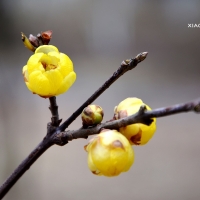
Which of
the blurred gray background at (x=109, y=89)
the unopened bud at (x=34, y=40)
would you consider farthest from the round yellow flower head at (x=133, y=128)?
the blurred gray background at (x=109, y=89)

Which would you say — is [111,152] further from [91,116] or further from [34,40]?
[34,40]

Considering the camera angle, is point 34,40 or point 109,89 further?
point 109,89

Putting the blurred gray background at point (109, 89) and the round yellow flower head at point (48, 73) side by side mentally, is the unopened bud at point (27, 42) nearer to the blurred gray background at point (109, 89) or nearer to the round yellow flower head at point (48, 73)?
the round yellow flower head at point (48, 73)

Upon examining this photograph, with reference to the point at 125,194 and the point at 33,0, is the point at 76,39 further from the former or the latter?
the point at 125,194

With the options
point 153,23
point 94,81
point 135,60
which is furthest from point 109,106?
point 135,60

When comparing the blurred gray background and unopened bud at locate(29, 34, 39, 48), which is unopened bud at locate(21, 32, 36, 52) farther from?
the blurred gray background

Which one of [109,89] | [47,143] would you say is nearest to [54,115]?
[47,143]
